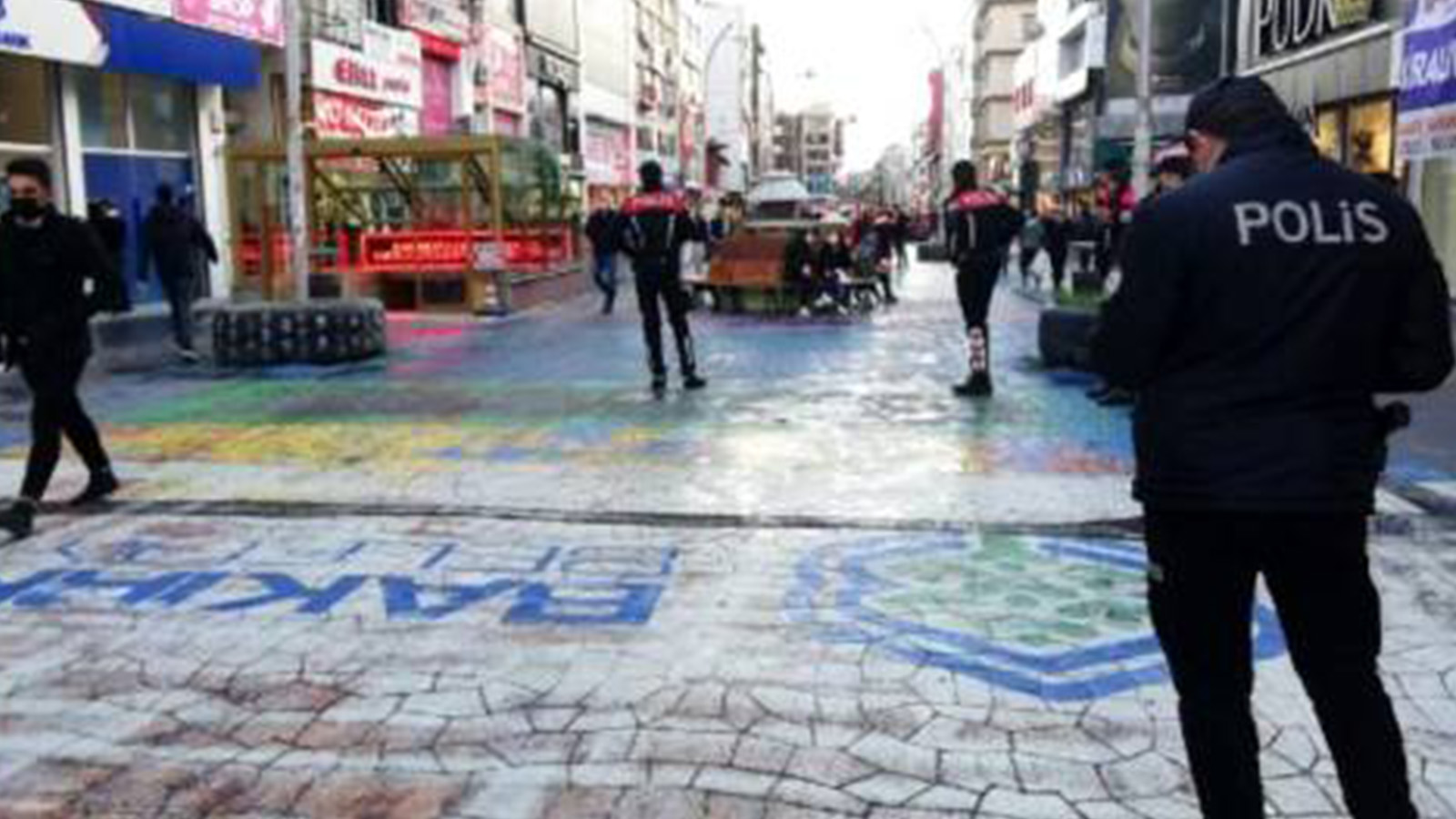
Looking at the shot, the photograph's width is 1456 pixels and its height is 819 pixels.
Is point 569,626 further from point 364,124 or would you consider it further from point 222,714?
point 364,124

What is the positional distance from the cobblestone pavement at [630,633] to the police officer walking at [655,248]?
1.91 m

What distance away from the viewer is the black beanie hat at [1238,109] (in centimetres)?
305

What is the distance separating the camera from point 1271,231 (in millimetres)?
2896

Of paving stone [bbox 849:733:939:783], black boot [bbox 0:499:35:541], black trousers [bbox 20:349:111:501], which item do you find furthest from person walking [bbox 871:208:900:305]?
paving stone [bbox 849:733:939:783]

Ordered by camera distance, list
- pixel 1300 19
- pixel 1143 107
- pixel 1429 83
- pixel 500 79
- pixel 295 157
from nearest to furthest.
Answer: pixel 295 157
pixel 1429 83
pixel 1143 107
pixel 1300 19
pixel 500 79

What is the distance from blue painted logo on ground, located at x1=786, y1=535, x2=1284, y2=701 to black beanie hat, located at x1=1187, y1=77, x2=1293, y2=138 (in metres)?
2.01

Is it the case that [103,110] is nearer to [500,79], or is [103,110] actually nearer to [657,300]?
[657,300]

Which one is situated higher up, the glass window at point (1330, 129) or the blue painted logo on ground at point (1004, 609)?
the glass window at point (1330, 129)

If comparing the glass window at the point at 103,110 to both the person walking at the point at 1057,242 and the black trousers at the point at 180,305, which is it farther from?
the person walking at the point at 1057,242

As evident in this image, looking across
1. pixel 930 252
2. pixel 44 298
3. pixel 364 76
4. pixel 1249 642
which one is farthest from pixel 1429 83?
pixel 930 252

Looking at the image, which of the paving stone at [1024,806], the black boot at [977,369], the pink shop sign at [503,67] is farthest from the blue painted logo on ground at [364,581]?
the pink shop sign at [503,67]

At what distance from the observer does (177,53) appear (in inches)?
797

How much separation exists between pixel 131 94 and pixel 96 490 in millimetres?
14954

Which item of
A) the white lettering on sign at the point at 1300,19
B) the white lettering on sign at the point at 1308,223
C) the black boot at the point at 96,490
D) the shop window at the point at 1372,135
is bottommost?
the black boot at the point at 96,490
